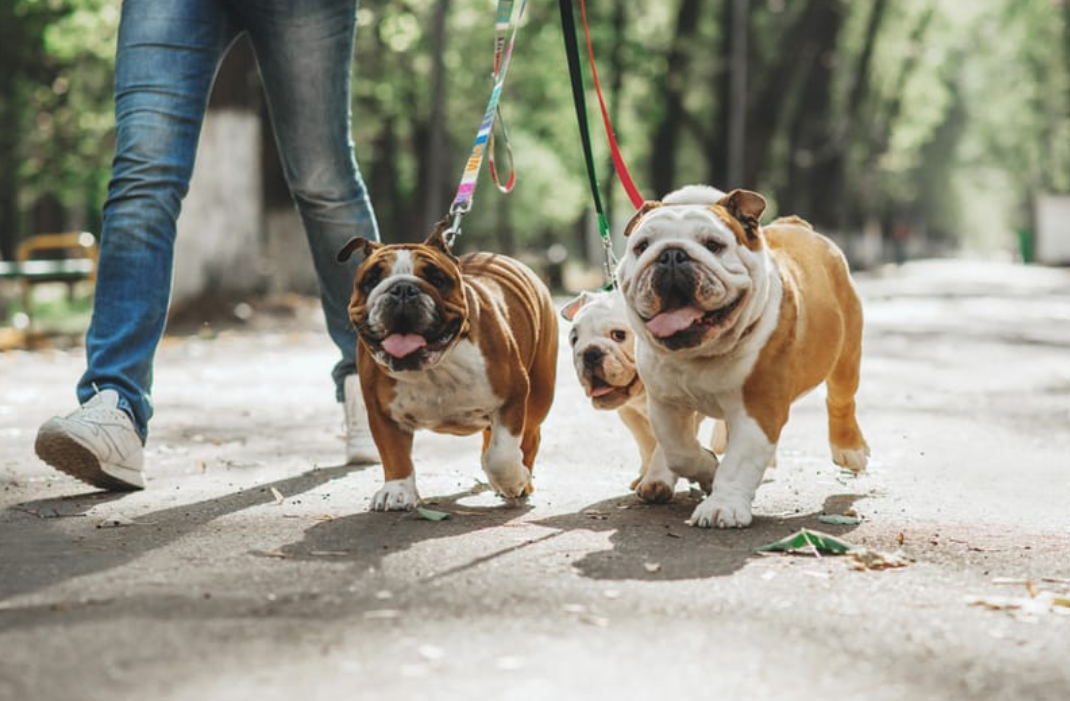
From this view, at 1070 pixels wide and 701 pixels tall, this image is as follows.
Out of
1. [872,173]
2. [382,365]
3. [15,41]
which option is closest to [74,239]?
[15,41]

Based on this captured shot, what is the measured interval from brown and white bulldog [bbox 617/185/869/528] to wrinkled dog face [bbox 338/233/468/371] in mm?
546

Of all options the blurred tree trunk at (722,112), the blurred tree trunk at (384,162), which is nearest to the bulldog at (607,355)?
the blurred tree trunk at (384,162)

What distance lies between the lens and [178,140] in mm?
5363

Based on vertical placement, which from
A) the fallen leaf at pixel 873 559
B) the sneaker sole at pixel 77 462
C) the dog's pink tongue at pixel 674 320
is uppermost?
the dog's pink tongue at pixel 674 320

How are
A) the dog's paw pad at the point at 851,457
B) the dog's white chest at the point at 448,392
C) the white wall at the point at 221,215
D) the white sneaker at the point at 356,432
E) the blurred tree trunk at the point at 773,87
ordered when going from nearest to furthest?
the dog's white chest at the point at 448,392
the dog's paw pad at the point at 851,457
the white sneaker at the point at 356,432
the white wall at the point at 221,215
the blurred tree trunk at the point at 773,87

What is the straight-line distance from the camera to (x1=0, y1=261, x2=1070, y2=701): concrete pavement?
2.63m

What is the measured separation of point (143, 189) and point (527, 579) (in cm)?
255

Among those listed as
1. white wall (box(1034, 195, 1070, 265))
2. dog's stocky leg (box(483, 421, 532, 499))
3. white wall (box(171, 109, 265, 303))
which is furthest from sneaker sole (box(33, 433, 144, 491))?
white wall (box(1034, 195, 1070, 265))

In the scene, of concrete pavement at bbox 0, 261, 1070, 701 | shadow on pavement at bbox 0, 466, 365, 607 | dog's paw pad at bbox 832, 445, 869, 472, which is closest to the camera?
concrete pavement at bbox 0, 261, 1070, 701

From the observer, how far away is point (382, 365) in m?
4.38

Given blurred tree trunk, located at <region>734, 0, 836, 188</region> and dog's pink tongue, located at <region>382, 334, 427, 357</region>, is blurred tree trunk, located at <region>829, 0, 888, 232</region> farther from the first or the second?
dog's pink tongue, located at <region>382, 334, 427, 357</region>

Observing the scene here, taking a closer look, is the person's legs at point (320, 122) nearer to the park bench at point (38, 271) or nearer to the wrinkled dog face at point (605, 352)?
the wrinkled dog face at point (605, 352)

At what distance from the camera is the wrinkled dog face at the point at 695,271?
4.12m

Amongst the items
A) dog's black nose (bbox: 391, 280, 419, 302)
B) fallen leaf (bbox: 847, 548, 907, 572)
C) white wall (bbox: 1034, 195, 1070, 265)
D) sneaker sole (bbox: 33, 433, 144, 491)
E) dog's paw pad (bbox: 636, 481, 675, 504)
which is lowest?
white wall (bbox: 1034, 195, 1070, 265)
